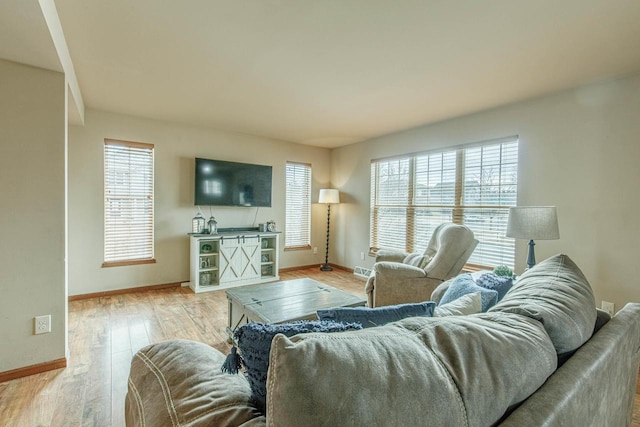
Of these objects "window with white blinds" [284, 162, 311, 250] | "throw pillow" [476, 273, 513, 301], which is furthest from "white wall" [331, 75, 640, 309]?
"window with white blinds" [284, 162, 311, 250]

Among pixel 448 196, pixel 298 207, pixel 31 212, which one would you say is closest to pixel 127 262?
pixel 31 212

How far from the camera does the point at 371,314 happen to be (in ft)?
3.39

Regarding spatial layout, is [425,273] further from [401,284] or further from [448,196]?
[448,196]

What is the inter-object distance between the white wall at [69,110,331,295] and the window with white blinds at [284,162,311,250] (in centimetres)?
16

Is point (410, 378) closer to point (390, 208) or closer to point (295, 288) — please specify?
point (295, 288)

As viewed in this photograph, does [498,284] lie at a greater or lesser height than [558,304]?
lesser

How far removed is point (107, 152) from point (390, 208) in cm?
410

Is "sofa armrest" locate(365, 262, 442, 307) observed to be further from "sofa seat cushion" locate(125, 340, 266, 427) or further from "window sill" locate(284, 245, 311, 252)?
"window sill" locate(284, 245, 311, 252)

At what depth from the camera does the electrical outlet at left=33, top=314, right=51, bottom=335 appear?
2145 mm

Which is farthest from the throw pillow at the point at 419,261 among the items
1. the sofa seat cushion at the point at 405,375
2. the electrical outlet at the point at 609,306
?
the sofa seat cushion at the point at 405,375

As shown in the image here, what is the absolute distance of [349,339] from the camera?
1.93 feet

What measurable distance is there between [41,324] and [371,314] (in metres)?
2.52

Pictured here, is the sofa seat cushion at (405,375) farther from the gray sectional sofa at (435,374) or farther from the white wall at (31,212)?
the white wall at (31,212)

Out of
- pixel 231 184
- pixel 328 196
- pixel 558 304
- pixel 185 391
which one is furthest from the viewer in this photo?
pixel 328 196
